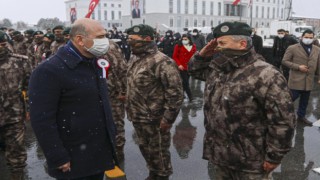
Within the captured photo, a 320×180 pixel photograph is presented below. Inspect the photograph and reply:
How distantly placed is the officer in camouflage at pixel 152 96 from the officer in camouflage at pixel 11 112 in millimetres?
1382

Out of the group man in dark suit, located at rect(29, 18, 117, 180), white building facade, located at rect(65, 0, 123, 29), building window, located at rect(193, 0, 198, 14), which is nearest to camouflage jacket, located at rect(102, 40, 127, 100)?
man in dark suit, located at rect(29, 18, 117, 180)

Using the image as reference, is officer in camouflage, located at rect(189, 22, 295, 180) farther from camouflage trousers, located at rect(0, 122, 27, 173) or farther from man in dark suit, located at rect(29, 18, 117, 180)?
camouflage trousers, located at rect(0, 122, 27, 173)

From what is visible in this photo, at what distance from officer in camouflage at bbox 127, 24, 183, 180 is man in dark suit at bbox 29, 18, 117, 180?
1150mm

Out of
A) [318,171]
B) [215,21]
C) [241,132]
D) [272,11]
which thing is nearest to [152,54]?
[241,132]

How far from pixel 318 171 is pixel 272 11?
4075 inches

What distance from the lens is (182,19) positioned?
80.8 metres

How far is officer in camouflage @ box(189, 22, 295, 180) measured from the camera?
254 centimetres

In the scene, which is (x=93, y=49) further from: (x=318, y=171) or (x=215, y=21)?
(x=215, y=21)

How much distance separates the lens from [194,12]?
273 ft

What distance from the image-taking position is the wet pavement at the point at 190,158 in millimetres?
4637

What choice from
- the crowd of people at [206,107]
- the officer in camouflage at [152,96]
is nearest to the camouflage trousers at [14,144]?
the officer in camouflage at [152,96]

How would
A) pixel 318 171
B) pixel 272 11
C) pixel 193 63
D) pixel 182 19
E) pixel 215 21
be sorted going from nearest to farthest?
pixel 193 63
pixel 318 171
pixel 182 19
pixel 215 21
pixel 272 11

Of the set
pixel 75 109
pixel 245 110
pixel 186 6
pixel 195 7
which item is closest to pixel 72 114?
pixel 75 109

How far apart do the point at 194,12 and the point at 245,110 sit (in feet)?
273
